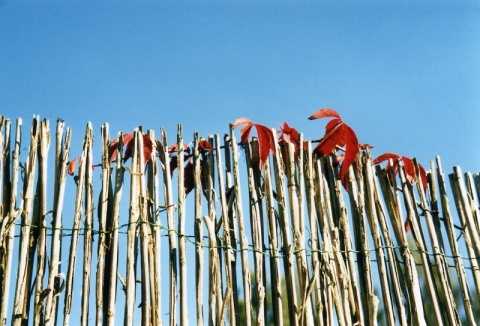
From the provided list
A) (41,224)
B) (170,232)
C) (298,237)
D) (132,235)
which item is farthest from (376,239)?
(41,224)

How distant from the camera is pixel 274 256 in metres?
2.28

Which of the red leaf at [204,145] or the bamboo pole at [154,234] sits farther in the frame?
the red leaf at [204,145]

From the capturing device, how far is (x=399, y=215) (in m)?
2.58

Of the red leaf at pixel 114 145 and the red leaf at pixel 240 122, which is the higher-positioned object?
the red leaf at pixel 240 122

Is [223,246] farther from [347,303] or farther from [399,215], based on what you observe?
[399,215]

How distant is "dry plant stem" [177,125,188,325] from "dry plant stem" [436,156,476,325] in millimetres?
1100

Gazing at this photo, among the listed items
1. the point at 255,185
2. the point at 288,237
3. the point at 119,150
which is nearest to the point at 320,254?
the point at 288,237

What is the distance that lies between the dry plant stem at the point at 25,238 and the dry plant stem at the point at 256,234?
75cm

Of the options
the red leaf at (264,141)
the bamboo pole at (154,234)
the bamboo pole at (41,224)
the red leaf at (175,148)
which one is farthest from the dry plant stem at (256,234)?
the bamboo pole at (41,224)

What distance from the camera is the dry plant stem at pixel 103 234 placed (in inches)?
80.8

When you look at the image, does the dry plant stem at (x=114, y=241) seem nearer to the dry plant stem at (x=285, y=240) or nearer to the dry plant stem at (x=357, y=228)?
the dry plant stem at (x=285, y=240)

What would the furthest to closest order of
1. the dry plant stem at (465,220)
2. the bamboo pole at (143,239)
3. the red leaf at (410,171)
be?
the red leaf at (410,171)
the dry plant stem at (465,220)
the bamboo pole at (143,239)

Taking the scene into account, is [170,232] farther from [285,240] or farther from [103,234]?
[285,240]

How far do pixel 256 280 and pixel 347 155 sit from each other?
0.68 m
